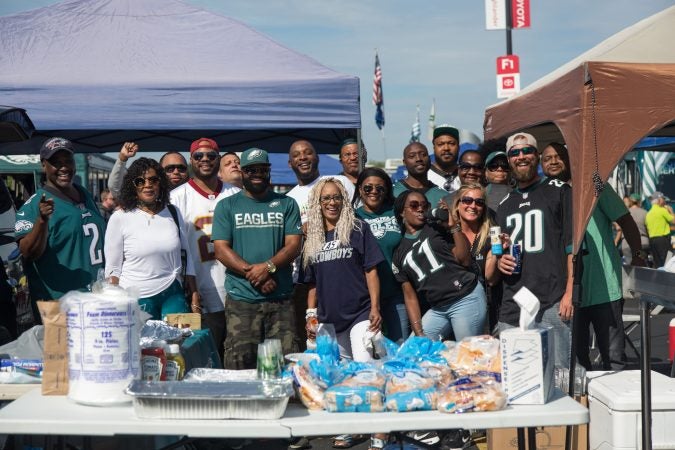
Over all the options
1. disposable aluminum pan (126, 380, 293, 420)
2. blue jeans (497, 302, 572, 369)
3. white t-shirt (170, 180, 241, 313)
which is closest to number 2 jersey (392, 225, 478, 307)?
blue jeans (497, 302, 572, 369)

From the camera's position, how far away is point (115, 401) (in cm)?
279

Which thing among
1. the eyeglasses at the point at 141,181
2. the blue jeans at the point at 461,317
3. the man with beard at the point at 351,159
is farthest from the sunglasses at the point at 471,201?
the eyeglasses at the point at 141,181

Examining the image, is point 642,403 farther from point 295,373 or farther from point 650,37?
point 650,37

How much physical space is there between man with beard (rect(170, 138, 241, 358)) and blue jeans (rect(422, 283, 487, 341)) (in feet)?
4.80

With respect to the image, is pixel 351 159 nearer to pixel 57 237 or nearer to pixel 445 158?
pixel 445 158

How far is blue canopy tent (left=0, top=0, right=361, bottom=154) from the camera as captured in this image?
5.68 m

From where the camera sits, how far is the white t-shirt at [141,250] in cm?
496

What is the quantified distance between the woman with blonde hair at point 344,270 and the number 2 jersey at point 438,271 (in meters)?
0.27

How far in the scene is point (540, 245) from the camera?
4.99 metres

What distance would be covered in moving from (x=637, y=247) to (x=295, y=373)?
10.8ft

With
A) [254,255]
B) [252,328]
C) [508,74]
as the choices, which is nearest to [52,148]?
[254,255]

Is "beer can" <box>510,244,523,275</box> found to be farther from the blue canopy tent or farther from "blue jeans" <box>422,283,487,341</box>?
the blue canopy tent

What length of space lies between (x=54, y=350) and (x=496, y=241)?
9.11ft

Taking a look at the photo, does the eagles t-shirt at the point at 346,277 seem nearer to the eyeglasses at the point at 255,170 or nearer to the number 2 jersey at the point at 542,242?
the eyeglasses at the point at 255,170
